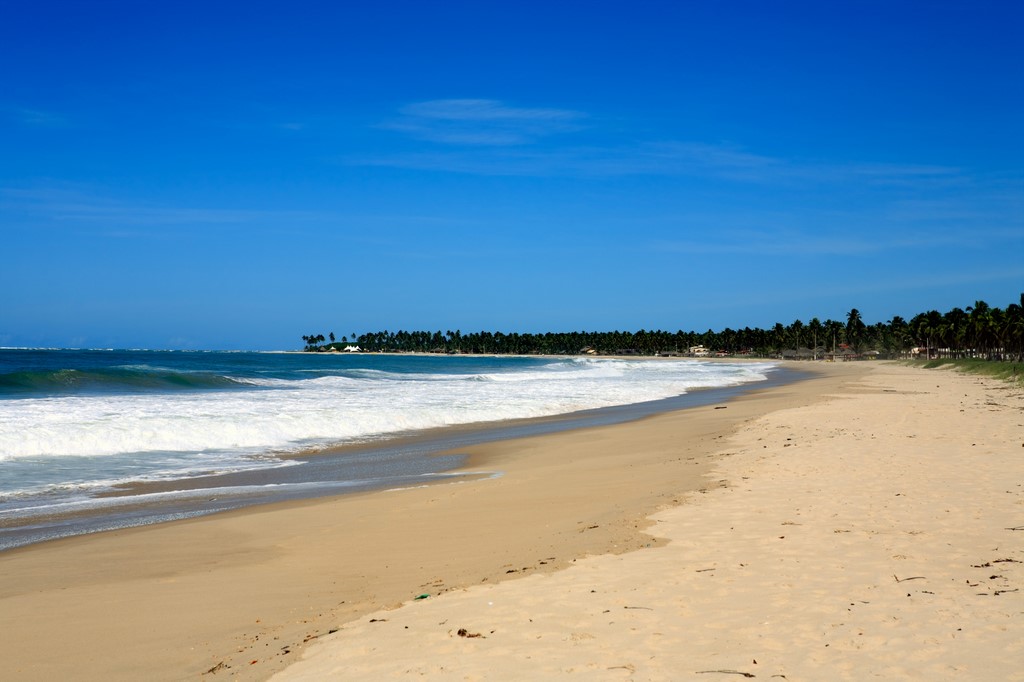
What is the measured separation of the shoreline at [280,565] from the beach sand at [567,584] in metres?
0.03

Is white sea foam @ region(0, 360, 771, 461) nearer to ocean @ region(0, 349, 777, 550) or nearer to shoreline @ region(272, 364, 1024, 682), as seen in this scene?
ocean @ region(0, 349, 777, 550)

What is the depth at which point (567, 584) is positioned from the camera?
21.6ft

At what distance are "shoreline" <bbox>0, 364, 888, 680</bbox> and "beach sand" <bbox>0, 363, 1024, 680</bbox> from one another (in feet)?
0.11

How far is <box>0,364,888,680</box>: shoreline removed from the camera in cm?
584

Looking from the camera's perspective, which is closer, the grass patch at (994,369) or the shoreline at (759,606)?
the shoreline at (759,606)

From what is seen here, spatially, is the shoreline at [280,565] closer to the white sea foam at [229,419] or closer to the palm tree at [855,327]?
the white sea foam at [229,419]

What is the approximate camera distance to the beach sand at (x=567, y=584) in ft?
16.5

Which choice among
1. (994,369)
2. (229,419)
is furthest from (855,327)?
(229,419)

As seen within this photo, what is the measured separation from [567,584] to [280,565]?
3.22 metres

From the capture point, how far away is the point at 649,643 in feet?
16.9

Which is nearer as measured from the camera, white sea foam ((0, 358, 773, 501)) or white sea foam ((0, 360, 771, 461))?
white sea foam ((0, 358, 773, 501))

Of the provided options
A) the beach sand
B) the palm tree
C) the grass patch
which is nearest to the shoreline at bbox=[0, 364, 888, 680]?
the beach sand

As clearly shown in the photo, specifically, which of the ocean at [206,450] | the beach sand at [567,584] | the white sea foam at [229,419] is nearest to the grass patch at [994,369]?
the white sea foam at [229,419]

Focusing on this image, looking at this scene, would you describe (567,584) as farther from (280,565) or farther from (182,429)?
(182,429)
